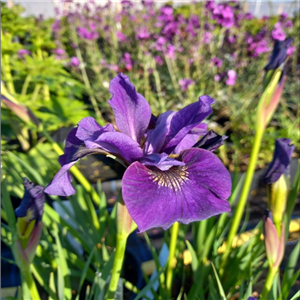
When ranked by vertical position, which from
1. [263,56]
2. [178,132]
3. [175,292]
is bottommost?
[175,292]

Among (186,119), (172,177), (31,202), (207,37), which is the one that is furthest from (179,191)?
(207,37)

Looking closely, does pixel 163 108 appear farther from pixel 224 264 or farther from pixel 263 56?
pixel 224 264

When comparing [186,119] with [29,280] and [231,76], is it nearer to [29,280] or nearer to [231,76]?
[29,280]

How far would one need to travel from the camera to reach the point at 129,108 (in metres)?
0.57

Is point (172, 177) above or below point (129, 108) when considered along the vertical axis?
below

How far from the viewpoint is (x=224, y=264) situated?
99 cm

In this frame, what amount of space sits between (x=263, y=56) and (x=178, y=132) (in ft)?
7.93

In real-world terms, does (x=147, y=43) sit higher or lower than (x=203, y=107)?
higher

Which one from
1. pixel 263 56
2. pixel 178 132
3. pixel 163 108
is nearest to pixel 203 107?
pixel 178 132

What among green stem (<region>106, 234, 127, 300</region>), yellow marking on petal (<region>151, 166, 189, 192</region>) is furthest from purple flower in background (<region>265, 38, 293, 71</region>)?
green stem (<region>106, 234, 127, 300</region>)

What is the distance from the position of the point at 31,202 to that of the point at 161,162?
292 millimetres

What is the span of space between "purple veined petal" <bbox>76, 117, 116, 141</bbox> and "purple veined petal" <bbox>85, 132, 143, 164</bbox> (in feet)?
0.05

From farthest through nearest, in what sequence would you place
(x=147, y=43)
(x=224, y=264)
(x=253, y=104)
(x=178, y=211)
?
1. (x=253, y=104)
2. (x=147, y=43)
3. (x=224, y=264)
4. (x=178, y=211)

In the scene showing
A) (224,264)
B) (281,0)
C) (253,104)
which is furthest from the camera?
(281,0)
